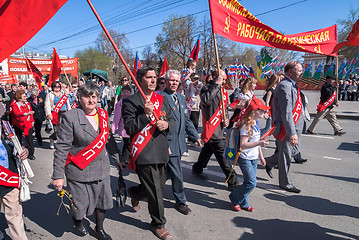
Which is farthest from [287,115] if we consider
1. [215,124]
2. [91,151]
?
[91,151]

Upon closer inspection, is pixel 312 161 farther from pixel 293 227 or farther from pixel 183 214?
pixel 183 214

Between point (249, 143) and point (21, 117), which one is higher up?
point (249, 143)

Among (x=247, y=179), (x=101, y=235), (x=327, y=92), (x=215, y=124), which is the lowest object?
(x=101, y=235)

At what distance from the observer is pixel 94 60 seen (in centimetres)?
5475

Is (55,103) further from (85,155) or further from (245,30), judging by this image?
(245,30)

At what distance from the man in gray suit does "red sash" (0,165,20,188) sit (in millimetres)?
3390

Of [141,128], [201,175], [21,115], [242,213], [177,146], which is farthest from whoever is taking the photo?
[21,115]

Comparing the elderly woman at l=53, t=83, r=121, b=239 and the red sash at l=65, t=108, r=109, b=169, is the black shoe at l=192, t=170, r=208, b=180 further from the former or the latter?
the red sash at l=65, t=108, r=109, b=169

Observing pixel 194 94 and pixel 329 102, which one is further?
pixel 329 102

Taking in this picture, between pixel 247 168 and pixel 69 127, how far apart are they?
6.89 feet

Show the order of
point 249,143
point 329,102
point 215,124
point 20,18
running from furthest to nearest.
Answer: point 329,102
point 215,124
point 249,143
point 20,18

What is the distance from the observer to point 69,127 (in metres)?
2.57

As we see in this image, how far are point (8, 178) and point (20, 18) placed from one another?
1508 millimetres

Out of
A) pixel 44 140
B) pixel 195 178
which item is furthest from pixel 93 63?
pixel 195 178
